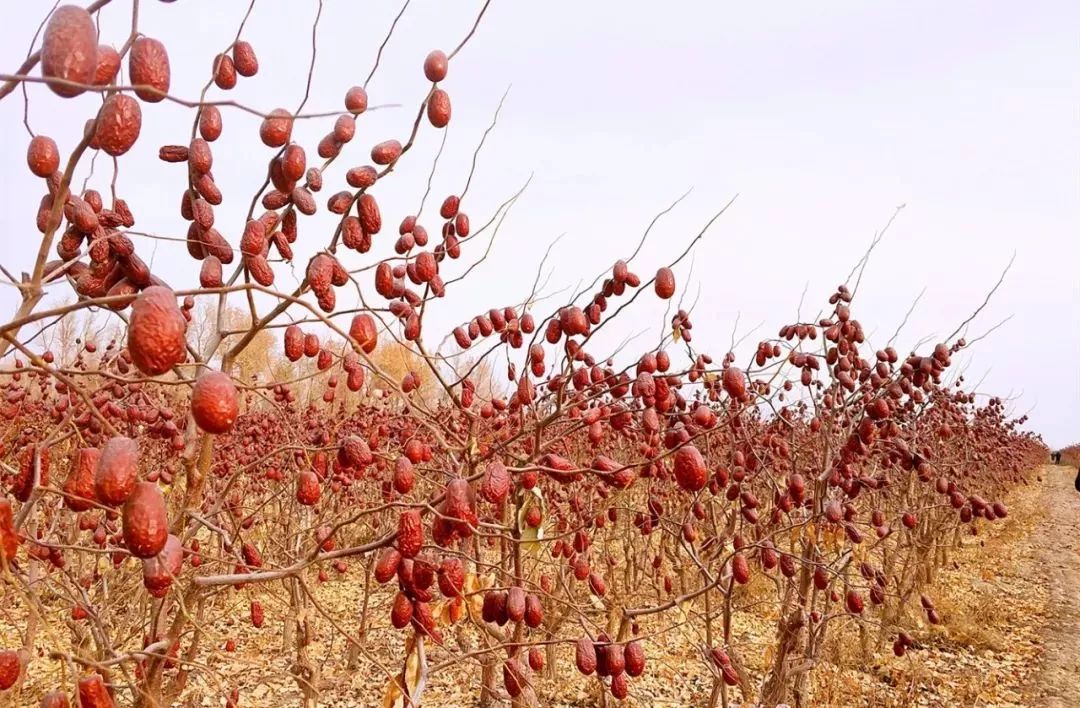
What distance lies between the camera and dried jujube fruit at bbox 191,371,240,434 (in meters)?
0.87

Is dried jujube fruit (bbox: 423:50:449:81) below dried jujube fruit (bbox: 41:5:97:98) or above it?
above

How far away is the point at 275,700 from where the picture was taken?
15.9ft

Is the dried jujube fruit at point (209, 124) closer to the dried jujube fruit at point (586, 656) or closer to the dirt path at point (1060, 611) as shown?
the dried jujube fruit at point (586, 656)

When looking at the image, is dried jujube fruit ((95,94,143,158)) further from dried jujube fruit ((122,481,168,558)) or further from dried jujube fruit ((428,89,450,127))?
dried jujube fruit ((428,89,450,127))

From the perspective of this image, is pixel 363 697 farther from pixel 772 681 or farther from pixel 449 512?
pixel 449 512

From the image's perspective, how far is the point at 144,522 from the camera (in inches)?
35.7

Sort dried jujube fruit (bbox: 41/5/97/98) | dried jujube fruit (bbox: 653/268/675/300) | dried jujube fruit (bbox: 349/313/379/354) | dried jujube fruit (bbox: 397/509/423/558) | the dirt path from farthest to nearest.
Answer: the dirt path, dried jujube fruit (bbox: 653/268/675/300), dried jujube fruit (bbox: 349/313/379/354), dried jujube fruit (bbox: 397/509/423/558), dried jujube fruit (bbox: 41/5/97/98)

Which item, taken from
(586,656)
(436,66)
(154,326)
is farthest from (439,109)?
(586,656)

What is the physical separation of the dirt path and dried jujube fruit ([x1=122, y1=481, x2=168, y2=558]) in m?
6.72

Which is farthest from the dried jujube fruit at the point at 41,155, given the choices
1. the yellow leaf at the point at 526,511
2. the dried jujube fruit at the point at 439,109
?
the yellow leaf at the point at 526,511

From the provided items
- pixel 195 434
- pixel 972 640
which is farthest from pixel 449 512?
pixel 972 640

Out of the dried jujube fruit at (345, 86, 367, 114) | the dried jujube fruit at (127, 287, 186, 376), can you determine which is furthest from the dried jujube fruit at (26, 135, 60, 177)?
the dried jujube fruit at (345, 86, 367, 114)

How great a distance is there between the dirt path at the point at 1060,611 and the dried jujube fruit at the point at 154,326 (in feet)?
22.5

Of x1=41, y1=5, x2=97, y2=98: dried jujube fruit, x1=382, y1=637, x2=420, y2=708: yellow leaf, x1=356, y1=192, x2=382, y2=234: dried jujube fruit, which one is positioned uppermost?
x1=356, y1=192, x2=382, y2=234: dried jujube fruit
